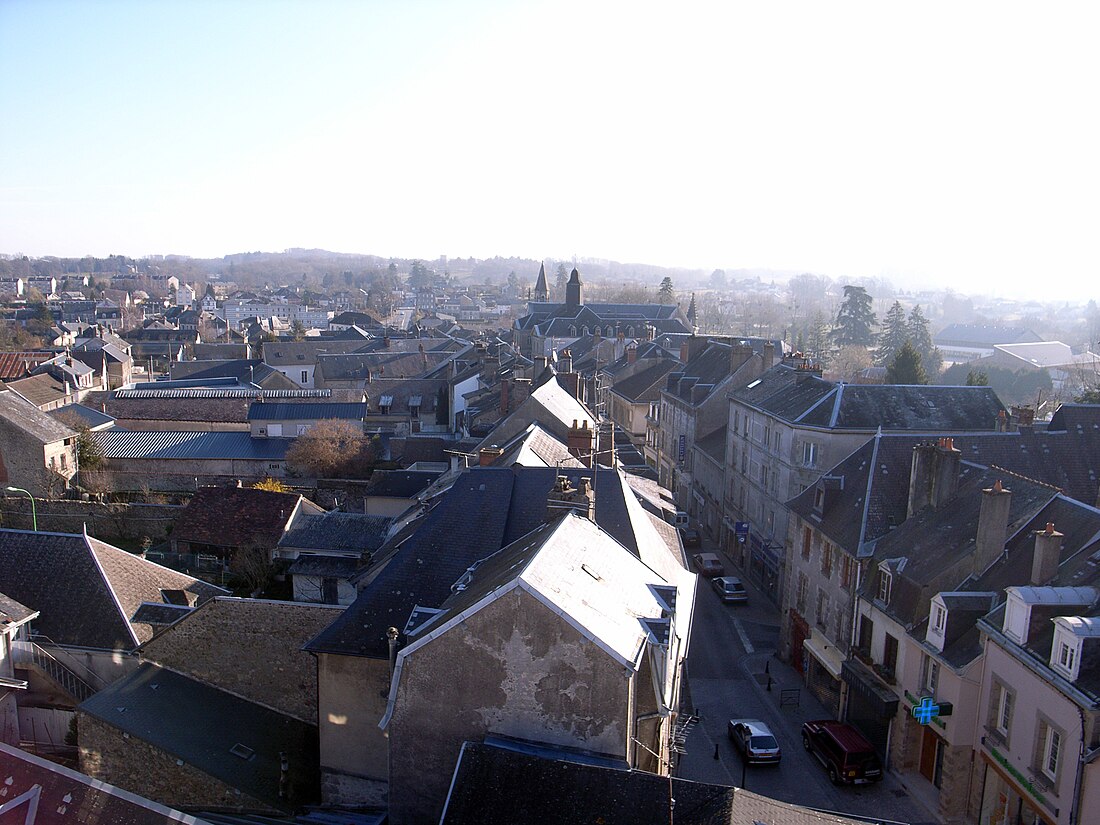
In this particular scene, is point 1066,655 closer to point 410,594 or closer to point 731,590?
point 410,594

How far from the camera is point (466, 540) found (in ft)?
64.4

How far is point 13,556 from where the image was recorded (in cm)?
2562

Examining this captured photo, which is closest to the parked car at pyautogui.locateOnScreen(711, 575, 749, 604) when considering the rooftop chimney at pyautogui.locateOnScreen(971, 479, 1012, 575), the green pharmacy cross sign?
the rooftop chimney at pyautogui.locateOnScreen(971, 479, 1012, 575)

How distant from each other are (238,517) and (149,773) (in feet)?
53.8

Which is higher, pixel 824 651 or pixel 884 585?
pixel 884 585

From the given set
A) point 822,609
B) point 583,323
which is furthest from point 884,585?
point 583,323

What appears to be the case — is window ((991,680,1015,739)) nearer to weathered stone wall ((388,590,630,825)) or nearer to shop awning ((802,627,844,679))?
shop awning ((802,627,844,679))

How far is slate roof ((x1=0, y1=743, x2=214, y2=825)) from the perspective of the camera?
38.9 ft

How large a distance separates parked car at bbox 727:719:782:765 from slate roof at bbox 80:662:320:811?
34.2 feet

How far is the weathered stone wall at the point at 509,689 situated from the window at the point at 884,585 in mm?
11198

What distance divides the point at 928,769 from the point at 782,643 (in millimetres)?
8058

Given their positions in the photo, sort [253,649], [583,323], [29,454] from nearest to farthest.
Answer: [253,649] < [29,454] < [583,323]

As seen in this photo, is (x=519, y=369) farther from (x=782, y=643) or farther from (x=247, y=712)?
(x=247, y=712)

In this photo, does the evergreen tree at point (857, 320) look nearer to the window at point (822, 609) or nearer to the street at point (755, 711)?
the street at point (755, 711)
